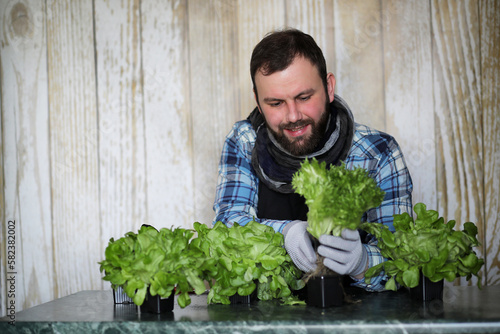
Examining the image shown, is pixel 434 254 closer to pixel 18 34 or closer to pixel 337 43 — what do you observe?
pixel 337 43

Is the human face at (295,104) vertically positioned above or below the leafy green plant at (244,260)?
above

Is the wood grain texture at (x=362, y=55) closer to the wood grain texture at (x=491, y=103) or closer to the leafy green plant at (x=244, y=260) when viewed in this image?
the wood grain texture at (x=491, y=103)

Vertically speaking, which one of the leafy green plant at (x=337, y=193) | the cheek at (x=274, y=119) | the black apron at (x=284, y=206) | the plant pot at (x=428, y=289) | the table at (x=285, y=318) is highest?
the cheek at (x=274, y=119)

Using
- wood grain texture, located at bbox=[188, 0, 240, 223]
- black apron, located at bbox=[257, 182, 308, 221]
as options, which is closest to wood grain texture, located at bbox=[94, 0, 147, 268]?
wood grain texture, located at bbox=[188, 0, 240, 223]

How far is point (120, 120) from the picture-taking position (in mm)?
2221

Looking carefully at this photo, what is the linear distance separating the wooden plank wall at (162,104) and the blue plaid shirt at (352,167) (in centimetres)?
28

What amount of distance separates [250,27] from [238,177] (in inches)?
25.7

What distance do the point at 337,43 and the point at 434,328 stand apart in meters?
1.42

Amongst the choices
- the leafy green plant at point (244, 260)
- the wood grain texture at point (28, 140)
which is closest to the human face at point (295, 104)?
the leafy green plant at point (244, 260)

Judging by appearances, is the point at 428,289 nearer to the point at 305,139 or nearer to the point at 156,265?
the point at 156,265

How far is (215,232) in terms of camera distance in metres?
1.21

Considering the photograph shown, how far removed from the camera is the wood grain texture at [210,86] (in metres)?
2.18

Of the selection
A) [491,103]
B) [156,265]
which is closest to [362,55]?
[491,103]

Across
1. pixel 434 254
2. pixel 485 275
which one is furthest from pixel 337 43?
pixel 434 254
